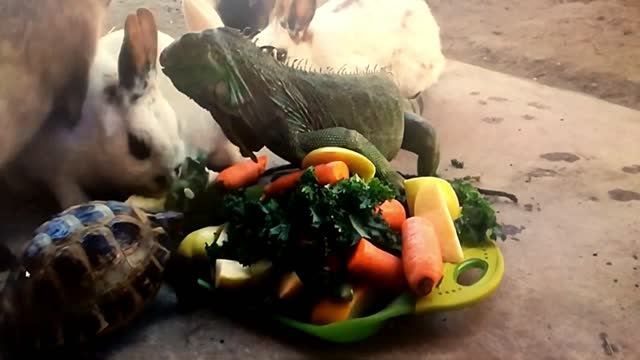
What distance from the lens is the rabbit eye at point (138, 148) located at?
1270 mm

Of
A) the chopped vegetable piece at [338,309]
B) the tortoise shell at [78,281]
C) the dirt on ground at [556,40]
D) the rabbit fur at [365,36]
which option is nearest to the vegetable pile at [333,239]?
the chopped vegetable piece at [338,309]

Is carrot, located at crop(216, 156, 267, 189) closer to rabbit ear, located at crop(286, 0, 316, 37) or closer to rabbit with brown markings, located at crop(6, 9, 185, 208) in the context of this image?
rabbit with brown markings, located at crop(6, 9, 185, 208)

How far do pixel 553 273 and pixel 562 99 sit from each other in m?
0.89

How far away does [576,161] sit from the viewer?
1634 mm

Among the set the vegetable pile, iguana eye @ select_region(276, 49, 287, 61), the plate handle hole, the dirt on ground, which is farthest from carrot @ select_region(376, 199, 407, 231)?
the dirt on ground

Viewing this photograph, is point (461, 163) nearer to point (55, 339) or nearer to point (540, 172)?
point (540, 172)

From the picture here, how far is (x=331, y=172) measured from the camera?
45.5 inches

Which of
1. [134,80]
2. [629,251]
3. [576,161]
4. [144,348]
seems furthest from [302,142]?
[576,161]

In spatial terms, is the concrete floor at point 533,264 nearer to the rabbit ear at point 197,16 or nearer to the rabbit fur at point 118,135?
the rabbit fur at point 118,135

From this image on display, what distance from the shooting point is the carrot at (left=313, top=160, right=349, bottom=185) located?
115cm

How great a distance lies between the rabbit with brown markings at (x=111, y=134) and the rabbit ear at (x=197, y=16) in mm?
148

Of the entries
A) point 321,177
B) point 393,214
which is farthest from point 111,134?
point 393,214

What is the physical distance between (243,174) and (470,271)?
16.6 inches

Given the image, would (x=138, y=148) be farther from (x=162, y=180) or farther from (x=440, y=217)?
(x=440, y=217)
